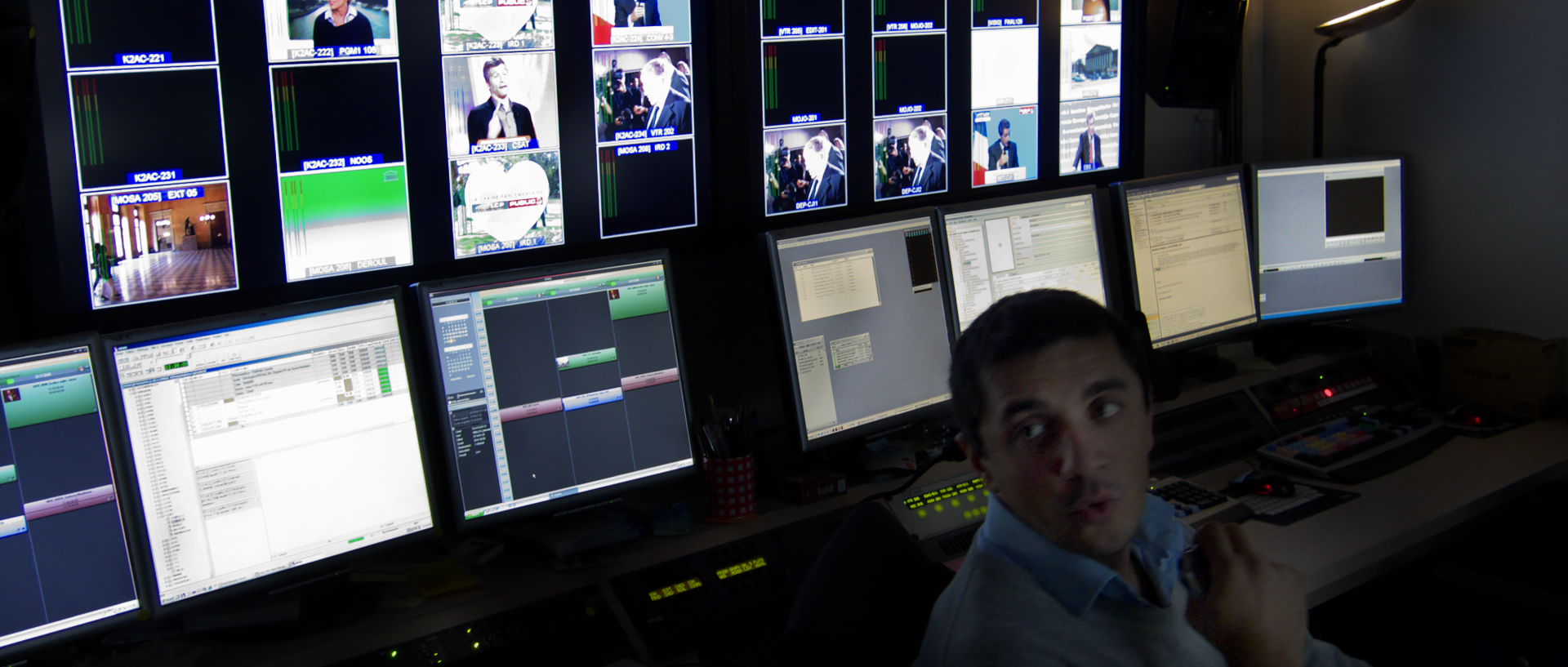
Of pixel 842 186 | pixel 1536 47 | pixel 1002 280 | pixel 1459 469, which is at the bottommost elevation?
pixel 1459 469

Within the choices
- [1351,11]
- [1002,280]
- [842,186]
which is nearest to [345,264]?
[842,186]

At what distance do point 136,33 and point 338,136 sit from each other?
0.35m

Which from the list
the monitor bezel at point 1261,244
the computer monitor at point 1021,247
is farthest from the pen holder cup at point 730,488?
the monitor bezel at point 1261,244

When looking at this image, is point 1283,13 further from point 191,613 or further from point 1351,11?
point 191,613

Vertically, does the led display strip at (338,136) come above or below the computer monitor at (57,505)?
above

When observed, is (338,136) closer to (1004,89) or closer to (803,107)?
(803,107)

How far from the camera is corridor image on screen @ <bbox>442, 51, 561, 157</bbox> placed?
7.06 feet

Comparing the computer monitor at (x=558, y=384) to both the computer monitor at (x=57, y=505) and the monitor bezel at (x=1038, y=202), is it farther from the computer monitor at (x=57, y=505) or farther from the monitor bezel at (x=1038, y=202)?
the monitor bezel at (x=1038, y=202)

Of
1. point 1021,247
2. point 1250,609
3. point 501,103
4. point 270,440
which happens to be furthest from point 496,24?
point 1250,609

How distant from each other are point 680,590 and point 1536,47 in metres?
2.69

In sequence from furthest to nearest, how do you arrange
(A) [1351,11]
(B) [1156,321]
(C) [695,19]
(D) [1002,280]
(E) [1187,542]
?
(A) [1351,11]
(B) [1156,321]
(D) [1002,280]
(C) [695,19]
(E) [1187,542]

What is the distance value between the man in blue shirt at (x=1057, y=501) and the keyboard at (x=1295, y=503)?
3.23 ft

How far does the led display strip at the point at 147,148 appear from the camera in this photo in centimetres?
178

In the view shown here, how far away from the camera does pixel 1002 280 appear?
2652 millimetres
